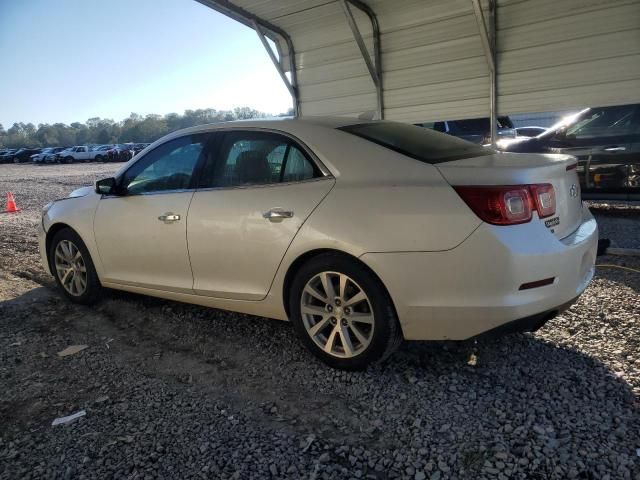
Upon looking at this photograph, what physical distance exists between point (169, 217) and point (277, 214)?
105cm

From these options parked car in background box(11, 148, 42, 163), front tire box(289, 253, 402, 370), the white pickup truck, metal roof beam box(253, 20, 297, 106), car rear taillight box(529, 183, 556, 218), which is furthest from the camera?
parked car in background box(11, 148, 42, 163)

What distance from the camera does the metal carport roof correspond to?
5918 mm

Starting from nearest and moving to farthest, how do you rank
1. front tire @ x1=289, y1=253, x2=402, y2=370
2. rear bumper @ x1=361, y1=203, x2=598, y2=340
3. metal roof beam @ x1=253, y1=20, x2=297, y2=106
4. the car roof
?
rear bumper @ x1=361, y1=203, x2=598, y2=340 → front tire @ x1=289, y1=253, x2=402, y2=370 → the car roof → metal roof beam @ x1=253, y1=20, x2=297, y2=106

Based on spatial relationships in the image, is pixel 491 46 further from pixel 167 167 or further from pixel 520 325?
pixel 520 325

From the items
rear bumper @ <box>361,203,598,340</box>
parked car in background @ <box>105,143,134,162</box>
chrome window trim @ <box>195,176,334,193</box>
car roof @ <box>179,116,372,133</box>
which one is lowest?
parked car in background @ <box>105,143,134,162</box>

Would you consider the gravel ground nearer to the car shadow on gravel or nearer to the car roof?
the car shadow on gravel

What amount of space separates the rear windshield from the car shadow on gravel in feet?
4.19

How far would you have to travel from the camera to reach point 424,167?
9.37ft

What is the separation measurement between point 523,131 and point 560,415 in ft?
57.2

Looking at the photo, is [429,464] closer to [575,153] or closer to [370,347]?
[370,347]

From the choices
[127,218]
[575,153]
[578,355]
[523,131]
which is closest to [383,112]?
[575,153]

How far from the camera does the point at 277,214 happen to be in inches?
125

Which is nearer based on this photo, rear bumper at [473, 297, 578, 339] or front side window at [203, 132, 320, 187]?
rear bumper at [473, 297, 578, 339]

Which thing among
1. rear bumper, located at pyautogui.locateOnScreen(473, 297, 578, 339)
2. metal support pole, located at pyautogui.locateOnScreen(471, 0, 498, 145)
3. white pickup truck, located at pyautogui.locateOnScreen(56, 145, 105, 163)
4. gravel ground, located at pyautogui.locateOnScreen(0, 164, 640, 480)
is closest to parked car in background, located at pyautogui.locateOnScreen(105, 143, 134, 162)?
white pickup truck, located at pyautogui.locateOnScreen(56, 145, 105, 163)
